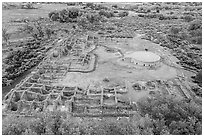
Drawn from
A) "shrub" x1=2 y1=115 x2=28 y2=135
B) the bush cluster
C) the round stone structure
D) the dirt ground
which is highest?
the bush cluster

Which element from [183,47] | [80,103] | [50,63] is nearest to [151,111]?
[80,103]

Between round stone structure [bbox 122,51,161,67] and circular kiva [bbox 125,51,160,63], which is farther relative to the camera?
circular kiva [bbox 125,51,160,63]

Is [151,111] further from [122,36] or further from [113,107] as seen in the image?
[122,36]

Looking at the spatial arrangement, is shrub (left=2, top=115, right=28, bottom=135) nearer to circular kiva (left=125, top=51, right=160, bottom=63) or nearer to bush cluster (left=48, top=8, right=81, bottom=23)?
circular kiva (left=125, top=51, right=160, bottom=63)

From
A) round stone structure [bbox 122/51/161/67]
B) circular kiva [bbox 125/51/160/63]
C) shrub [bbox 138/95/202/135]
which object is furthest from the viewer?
circular kiva [bbox 125/51/160/63]

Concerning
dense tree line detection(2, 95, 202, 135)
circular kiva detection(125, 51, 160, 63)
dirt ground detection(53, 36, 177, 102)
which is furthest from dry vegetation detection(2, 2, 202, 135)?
circular kiva detection(125, 51, 160, 63)

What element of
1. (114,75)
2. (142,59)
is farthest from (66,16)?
(114,75)

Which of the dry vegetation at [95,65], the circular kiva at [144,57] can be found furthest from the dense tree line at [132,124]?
the circular kiva at [144,57]

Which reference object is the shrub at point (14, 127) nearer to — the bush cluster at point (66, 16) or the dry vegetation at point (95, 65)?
the dry vegetation at point (95, 65)

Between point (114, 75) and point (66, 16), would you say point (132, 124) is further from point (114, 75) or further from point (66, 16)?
point (66, 16)
